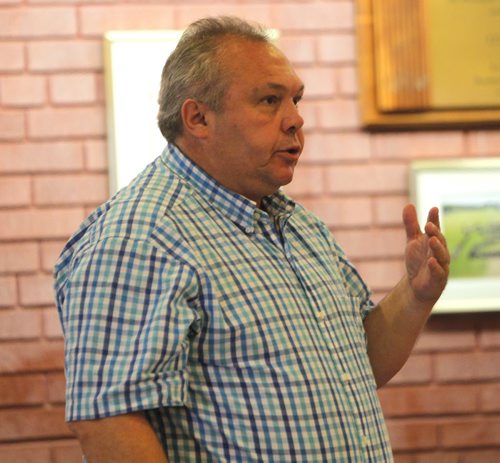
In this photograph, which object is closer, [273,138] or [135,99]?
[273,138]

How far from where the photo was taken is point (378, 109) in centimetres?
262

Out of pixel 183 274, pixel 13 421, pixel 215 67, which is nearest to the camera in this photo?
pixel 183 274

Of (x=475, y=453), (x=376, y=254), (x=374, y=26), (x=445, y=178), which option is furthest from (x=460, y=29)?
(x=475, y=453)

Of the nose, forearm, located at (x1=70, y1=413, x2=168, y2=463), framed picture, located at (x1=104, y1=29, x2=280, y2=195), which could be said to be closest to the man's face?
the nose

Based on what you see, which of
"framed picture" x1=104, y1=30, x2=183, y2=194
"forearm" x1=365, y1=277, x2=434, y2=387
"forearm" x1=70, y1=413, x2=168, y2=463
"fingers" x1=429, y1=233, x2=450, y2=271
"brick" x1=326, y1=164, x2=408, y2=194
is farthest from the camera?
"brick" x1=326, y1=164, x2=408, y2=194

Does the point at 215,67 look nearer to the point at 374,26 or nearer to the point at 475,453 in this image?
the point at 374,26

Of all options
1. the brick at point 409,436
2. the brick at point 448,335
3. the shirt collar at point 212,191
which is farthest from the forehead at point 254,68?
the brick at point 409,436

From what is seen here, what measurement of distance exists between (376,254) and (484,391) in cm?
50

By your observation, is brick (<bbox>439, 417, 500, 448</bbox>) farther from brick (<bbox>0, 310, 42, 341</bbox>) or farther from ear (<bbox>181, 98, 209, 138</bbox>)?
ear (<bbox>181, 98, 209, 138</bbox>)

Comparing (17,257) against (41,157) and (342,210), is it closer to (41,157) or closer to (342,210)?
(41,157)

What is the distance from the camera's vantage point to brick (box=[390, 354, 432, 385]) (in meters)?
2.66

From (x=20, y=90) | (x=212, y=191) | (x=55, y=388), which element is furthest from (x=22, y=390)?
(x=212, y=191)

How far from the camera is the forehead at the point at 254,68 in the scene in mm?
1673

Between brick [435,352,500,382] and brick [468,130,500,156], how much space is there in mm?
571
